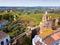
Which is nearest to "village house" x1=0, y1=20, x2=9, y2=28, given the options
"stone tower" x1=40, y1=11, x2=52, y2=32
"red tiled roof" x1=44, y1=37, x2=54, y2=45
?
"stone tower" x1=40, y1=11, x2=52, y2=32

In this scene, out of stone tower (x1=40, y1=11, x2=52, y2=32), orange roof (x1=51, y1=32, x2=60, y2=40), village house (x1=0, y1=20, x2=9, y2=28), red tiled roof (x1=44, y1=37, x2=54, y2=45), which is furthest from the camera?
village house (x1=0, y1=20, x2=9, y2=28)

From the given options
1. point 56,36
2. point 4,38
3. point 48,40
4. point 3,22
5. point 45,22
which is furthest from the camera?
point 3,22

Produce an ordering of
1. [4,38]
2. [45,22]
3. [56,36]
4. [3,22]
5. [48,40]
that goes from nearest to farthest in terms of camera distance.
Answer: [48,40]
[56,36]
[4,38]
[45,22]
[3,22]

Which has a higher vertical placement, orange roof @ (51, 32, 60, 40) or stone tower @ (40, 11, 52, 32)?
stone tower @ (40, 11, 52, 32)

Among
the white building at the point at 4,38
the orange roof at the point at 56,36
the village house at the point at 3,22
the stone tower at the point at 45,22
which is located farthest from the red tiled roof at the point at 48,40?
the village house at the point at 3,22

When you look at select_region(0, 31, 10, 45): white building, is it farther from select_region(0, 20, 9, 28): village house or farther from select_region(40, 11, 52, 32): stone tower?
select_region(40, 11, 52, 32): stone tower

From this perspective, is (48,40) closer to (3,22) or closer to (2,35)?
(2,35)

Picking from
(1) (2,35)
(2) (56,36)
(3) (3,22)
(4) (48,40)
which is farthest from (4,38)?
(2) (56,36)

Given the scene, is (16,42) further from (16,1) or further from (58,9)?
(58,9)
